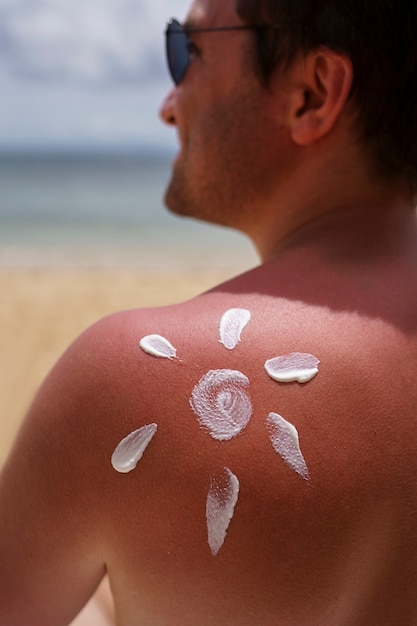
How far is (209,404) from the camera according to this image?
0.97 meters

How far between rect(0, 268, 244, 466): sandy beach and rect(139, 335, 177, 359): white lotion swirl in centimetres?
277

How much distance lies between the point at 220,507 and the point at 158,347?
0.22 metres

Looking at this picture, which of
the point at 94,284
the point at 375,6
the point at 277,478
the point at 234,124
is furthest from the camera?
the point at 94,284

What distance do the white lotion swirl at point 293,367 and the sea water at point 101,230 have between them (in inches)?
206

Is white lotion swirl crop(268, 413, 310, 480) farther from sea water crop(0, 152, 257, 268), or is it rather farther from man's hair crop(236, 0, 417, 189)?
sea water crop(0, 152, 257, 268)

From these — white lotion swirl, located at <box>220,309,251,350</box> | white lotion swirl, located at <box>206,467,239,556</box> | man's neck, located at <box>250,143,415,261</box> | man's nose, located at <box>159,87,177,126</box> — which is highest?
man's nose, located at <box>159,87,177,126</box>

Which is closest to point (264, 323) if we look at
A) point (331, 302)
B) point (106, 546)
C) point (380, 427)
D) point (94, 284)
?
point (331, 302)

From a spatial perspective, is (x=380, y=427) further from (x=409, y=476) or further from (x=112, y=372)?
(x=112, y=372)

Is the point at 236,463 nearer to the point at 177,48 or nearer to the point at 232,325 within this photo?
the point at 232,325

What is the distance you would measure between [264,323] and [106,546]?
1.21ft

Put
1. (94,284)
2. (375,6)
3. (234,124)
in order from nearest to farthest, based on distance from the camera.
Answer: (375,6)
(234,124)
(94,284)

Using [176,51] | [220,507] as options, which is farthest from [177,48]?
[220,507]

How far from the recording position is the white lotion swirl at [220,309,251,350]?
39.0 inches

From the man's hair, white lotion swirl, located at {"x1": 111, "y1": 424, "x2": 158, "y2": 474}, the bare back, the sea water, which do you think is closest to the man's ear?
the man's hair
